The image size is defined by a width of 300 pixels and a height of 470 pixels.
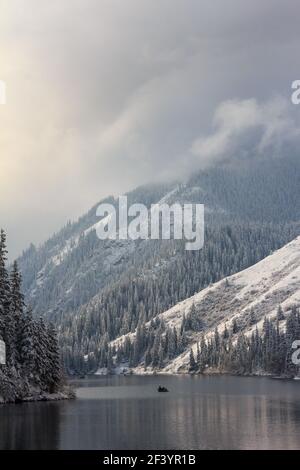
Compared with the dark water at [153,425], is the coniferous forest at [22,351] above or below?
above

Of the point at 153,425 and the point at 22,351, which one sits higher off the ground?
the point at 22,351

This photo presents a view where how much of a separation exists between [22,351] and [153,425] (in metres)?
36.7

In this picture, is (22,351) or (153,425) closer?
(153,425)

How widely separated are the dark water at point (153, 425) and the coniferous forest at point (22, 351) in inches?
204

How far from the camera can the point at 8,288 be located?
110688mm

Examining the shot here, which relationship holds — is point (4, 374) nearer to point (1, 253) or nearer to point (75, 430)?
point (1, 253)

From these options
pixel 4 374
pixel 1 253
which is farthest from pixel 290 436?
pixel 1 253

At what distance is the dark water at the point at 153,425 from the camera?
6588 centimetres

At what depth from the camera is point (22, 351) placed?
111 metres

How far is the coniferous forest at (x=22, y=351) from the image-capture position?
104938mm

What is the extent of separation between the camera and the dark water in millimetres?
65875

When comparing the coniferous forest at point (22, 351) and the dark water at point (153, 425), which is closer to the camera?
the dark water at point (153, 425)

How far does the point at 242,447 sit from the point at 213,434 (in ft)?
32.6

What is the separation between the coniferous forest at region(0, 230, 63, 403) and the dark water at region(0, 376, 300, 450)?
17.0 ft
